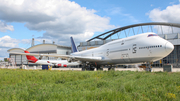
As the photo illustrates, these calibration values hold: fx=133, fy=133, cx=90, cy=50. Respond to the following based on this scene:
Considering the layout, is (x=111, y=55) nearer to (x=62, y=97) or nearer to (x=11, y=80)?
(x=11, y=80)

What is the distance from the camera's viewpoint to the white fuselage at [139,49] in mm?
16031

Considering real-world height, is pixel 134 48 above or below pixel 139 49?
above

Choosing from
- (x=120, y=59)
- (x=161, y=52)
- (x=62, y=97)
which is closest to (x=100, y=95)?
(x=62, y=97)

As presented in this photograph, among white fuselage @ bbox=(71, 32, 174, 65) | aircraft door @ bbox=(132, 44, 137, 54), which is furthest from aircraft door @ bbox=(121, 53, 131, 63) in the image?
aircraft door @ bbox=(132, 44, 137, 54)

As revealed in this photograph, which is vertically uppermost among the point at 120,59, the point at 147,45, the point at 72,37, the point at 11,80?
the point at 72,37

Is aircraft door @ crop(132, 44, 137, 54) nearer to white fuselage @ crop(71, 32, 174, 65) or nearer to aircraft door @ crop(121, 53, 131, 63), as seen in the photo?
white fuselage @ crop(71, 32, 174, 65)

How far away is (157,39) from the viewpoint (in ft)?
55.0

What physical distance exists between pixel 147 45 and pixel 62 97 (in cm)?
1458

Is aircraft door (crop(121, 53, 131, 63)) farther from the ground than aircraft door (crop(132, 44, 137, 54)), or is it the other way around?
aircraft door (crop(132, 44, 137, 54))

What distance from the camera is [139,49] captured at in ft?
58.9

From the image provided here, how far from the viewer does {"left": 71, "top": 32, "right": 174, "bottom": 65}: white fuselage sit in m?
16.0

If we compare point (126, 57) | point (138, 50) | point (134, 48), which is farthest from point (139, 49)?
point (126, 57)

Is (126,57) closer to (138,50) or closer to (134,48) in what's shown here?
(134,48)

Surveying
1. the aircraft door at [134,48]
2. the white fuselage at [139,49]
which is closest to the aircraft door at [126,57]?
the white fuselage at [139,49]
